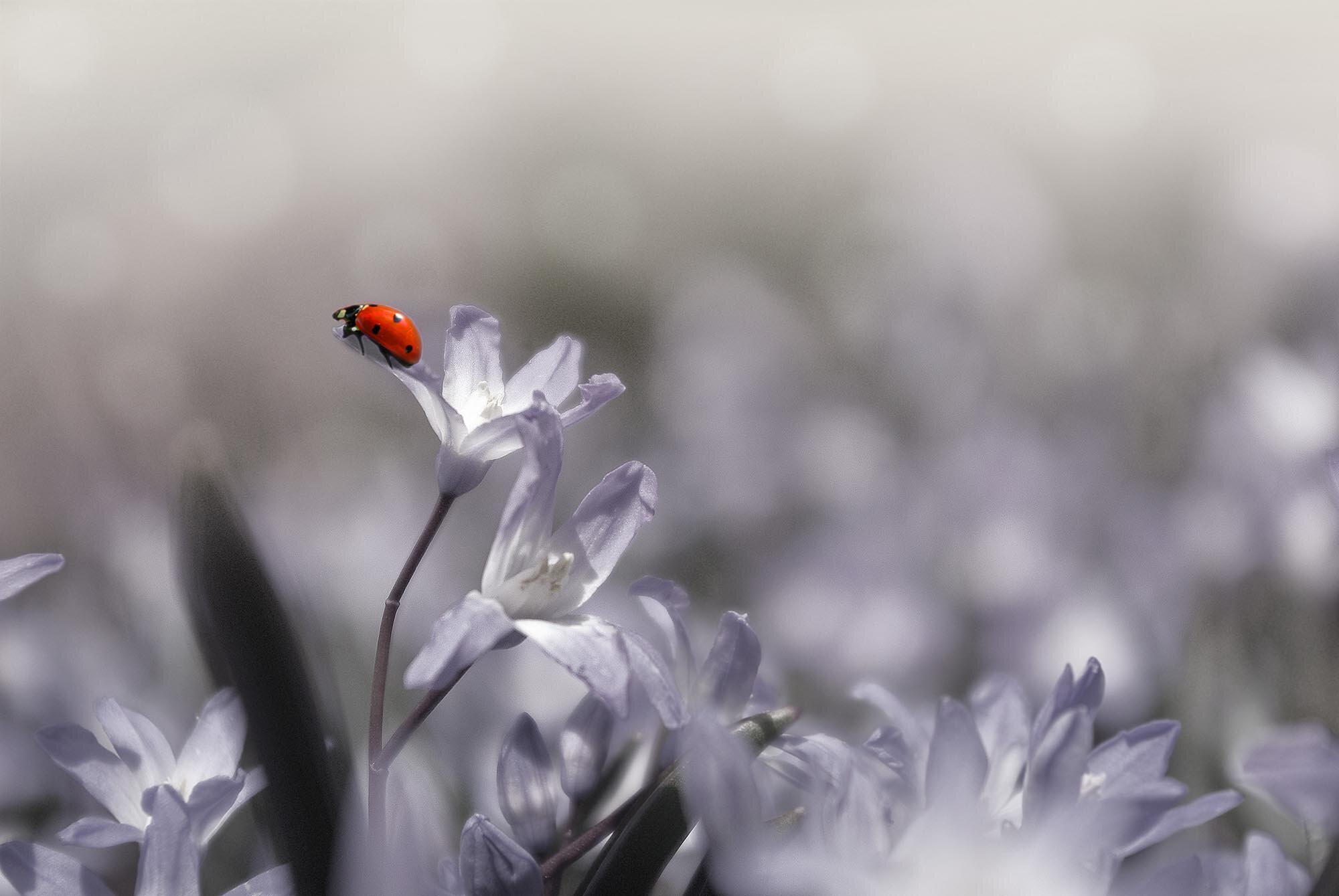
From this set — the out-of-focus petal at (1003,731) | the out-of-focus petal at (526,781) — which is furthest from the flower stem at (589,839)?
the out-of-focus petal at (1003,731)

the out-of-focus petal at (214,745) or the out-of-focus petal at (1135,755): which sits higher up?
the out-of-focus petal at (1135,755)

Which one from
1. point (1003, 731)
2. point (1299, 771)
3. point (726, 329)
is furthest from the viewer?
point (726, 329)

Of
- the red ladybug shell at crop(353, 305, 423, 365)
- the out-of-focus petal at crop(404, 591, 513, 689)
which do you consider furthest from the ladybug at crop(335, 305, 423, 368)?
the out-of-focus petal at crop(404, 591, 513, 689)

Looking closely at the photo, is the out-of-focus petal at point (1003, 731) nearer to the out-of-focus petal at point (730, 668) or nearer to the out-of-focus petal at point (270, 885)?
the out-of-focus petal at point (730, 668)

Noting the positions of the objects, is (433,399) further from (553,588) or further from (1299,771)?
(1299,771)

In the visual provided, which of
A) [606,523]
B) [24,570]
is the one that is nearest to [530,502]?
[606,523]

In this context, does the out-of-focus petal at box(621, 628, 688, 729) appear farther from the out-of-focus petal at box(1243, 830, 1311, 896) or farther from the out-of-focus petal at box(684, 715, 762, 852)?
the out-of-focus petal at box(1243, 830, 1311, 896)

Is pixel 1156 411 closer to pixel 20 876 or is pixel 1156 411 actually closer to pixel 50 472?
pixel 20 876

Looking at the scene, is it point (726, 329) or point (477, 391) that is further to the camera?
point (726, 329)
